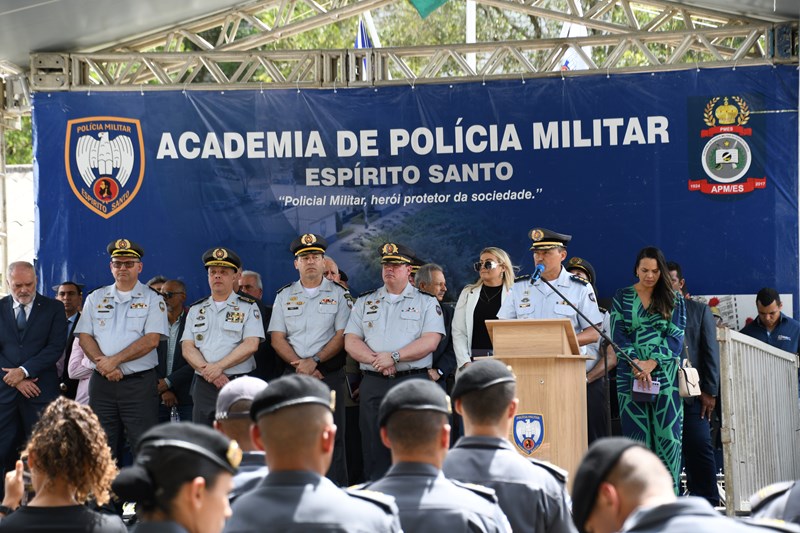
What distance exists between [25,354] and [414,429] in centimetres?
597

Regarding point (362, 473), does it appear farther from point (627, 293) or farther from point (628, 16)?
point (628, 16)

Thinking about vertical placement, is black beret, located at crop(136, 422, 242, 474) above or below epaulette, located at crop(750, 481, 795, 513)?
above

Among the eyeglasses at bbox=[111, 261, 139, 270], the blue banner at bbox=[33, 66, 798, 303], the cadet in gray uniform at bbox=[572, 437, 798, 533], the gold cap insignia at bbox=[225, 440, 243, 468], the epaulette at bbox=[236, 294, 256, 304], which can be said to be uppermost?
the blue banner at bbox=[33, 66, 798, 303]

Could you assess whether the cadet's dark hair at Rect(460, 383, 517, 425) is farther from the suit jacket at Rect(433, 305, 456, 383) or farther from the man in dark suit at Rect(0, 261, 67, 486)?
the man in dark suit at Rect(0, 261, 67, 486)

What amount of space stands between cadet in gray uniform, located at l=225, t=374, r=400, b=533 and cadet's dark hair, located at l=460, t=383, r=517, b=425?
79cm

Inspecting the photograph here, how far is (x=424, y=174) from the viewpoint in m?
9.87

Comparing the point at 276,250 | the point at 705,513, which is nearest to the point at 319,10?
the point at 276,250

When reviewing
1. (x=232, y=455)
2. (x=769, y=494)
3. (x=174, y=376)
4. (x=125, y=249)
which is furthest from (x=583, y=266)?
(x=232, y=455)

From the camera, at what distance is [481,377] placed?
11.9 feet

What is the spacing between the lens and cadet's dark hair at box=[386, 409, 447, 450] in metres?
3.16

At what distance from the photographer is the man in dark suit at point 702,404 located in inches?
316

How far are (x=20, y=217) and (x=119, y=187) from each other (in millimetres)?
2677

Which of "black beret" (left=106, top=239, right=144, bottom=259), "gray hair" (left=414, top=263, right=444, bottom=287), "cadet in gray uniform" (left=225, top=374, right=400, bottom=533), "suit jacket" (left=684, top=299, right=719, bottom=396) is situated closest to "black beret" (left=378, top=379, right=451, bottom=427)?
"cadet in gray uniform" (left=225, top=374, right=400, bottom=533)

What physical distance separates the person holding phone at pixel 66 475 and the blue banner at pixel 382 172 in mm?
6414
